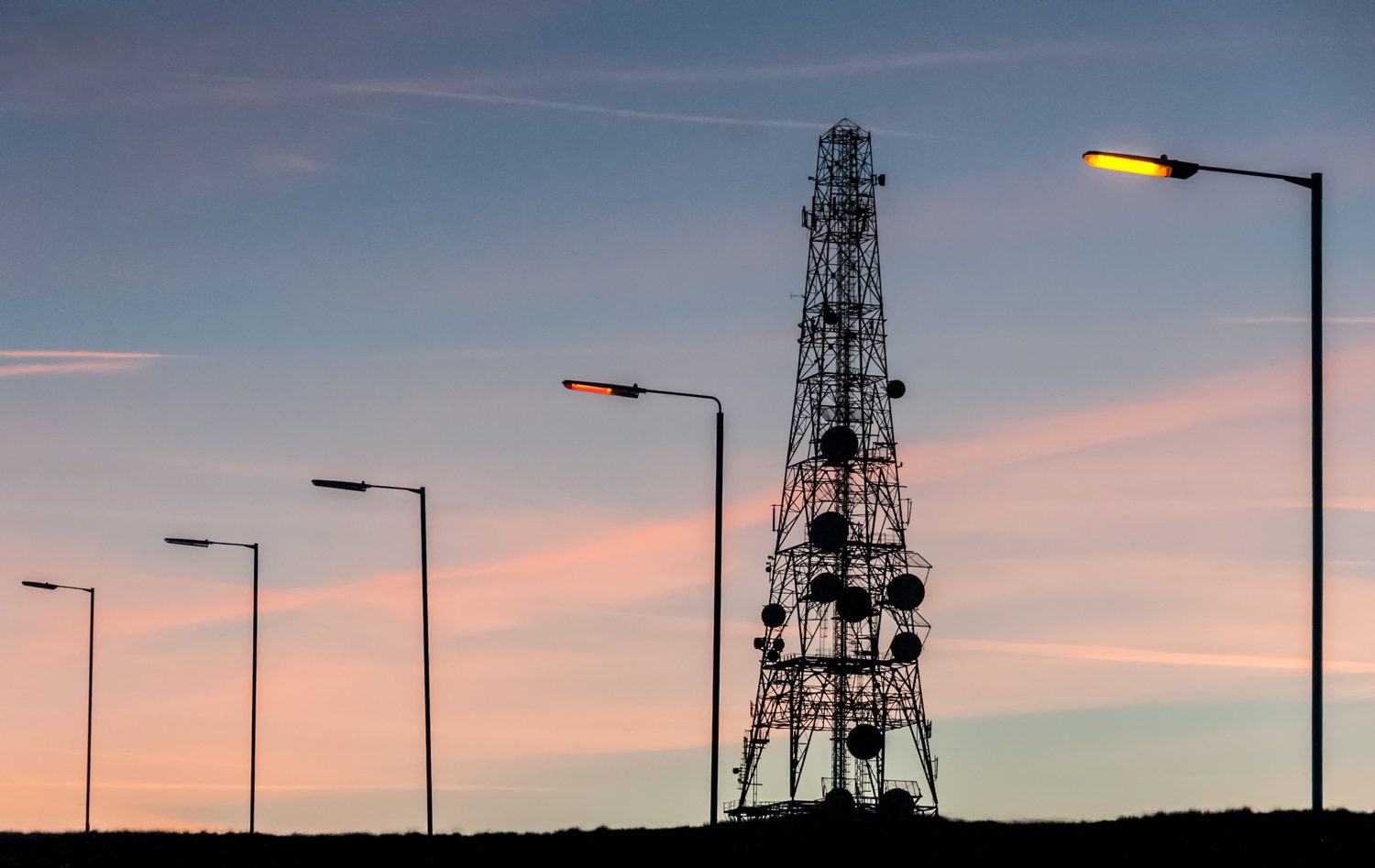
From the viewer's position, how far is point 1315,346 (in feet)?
113

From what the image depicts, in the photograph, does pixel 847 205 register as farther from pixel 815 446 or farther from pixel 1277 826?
pixel 1277 826

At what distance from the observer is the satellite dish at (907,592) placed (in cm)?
9631

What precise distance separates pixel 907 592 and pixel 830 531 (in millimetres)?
4491

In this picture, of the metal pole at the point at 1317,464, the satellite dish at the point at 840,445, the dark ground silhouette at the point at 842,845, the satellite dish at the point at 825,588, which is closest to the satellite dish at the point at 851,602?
the satellite dish at the point at 825,588

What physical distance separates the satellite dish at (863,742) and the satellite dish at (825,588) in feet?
19.3

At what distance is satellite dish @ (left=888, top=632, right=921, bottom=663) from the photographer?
97062 mm

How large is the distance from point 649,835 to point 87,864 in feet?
51.4

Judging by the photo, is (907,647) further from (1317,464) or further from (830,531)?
(1317,464)

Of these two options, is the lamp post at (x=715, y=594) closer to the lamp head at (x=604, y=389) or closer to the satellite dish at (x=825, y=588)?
the lamp head at (x=604, y=389)

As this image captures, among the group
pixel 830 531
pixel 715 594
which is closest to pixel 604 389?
pixel 715 594

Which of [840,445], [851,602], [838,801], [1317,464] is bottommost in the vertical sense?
[838,801]

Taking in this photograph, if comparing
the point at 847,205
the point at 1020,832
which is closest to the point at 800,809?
the point at 847,205

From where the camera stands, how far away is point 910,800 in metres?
96.7

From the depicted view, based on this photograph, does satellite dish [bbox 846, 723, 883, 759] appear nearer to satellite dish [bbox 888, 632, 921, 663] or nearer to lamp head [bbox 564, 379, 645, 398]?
satellite dish [bbox 888, 632, 921, 663]
